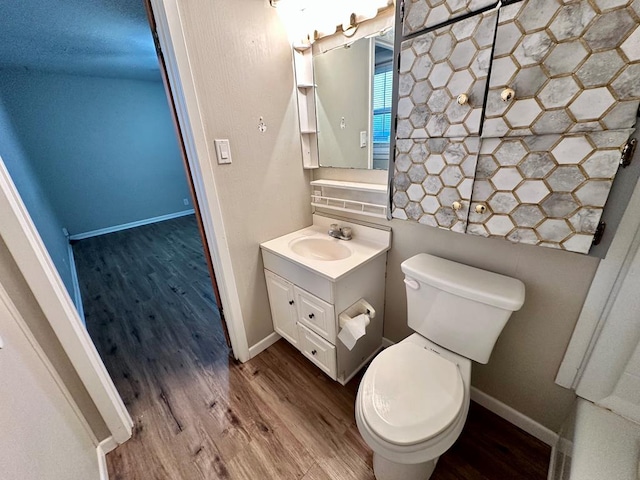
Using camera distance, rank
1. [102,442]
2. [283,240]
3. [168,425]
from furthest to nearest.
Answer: [283,240] → [168,425] → [102,442]

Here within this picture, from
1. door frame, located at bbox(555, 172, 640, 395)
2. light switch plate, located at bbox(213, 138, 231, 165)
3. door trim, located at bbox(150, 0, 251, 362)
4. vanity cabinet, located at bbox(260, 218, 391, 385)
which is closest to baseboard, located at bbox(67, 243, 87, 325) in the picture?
door trim, located at bbox(150, 0, 251, 362)

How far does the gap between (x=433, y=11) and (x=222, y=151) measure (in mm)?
1005

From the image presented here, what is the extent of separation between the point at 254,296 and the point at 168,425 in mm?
765

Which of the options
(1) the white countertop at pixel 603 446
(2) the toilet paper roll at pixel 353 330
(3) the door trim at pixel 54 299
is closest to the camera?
(1) the white countertop at pixel 603 446

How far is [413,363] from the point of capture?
105 centimetres

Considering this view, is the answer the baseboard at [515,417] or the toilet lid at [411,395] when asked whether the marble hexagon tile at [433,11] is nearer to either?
the toilet lid at [411,395]

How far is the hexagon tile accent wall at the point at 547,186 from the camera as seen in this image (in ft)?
2.33

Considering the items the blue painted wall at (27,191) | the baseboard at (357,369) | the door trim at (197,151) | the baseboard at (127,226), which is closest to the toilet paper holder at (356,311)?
the baseboard at (357,369)

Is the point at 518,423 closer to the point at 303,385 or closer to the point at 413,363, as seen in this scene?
the point at 413,363

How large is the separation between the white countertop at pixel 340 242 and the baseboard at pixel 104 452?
3.87ft

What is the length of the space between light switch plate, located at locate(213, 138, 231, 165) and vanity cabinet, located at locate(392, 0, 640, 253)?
2.68 feet

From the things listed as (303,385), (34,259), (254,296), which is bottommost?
(303,385)

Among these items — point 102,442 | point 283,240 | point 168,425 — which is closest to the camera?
point 102,442

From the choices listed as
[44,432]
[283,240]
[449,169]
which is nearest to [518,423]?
[449,169]
